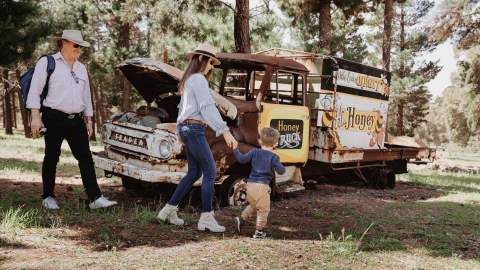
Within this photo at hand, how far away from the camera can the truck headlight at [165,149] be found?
261 inches

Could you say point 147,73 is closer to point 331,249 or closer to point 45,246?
point 45,246

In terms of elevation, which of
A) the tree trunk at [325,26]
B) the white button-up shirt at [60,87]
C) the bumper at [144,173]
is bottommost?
the bumper at [144,173]

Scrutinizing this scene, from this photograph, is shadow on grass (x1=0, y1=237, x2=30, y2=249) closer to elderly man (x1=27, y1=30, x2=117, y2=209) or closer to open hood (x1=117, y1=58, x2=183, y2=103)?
elderly man (x1=27, y1=30, x2=117, y2=209)

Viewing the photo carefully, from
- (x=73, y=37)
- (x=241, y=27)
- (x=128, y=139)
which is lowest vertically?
(x=128, y=139)

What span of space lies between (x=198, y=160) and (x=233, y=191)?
1.98 metres

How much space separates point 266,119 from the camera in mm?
7574

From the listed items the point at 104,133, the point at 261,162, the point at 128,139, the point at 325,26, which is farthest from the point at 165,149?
Answer: the point at 325,26

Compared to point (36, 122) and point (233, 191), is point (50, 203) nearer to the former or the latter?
point (36, 122)

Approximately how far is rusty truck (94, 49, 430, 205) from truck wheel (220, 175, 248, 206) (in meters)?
0.02

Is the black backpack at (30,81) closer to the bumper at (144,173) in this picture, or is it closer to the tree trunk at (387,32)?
the bumper at (144,173)

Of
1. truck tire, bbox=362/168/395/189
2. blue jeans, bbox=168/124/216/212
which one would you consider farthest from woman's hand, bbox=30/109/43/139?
truck tire, bbox=362/168/395/189

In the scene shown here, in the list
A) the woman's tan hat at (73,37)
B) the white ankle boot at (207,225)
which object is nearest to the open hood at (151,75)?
the woman's tan hat at (73,37)

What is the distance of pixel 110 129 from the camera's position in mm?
7562

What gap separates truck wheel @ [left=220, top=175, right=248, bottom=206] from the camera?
6974 mm
